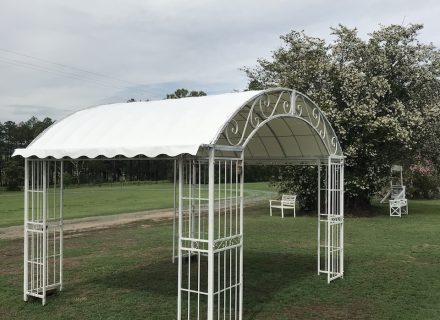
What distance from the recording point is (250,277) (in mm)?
9297

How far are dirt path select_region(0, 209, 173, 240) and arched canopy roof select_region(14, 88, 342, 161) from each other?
879 centimetres

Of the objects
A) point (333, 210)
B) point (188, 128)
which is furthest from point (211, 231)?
point (333, 210)

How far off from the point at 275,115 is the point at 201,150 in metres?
1.67

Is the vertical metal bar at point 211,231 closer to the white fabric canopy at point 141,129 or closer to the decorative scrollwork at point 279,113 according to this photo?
the white fabric canopy at point 141,129

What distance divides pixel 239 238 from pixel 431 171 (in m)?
25.7

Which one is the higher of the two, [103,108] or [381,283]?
[103,108]

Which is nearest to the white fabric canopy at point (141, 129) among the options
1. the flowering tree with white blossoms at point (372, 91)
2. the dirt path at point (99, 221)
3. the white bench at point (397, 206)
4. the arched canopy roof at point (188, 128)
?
the arched canopy roof at point (188, 128)

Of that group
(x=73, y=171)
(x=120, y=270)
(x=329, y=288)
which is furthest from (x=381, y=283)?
(x=73, y=171)

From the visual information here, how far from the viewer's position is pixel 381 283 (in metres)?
8.96

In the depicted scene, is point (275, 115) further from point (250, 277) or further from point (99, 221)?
point (99, 221)

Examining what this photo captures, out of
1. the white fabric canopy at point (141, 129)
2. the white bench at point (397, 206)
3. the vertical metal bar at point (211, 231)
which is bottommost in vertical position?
the white bench at point (397, 206)

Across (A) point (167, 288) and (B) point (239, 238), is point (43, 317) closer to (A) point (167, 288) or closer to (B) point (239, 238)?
(A) point (167, 288)

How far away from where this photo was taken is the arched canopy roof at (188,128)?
20.1 ft

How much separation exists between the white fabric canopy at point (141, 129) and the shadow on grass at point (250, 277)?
9.32ft
